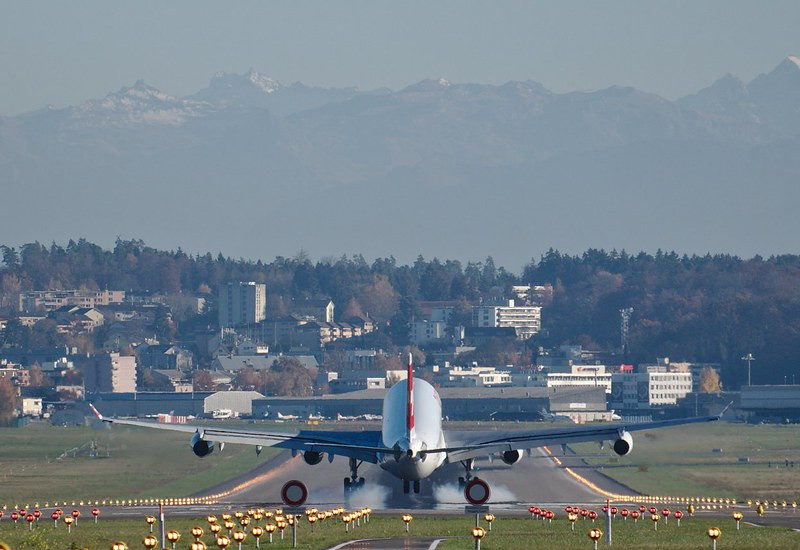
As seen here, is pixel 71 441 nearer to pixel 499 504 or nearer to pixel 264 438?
pixel 499 504

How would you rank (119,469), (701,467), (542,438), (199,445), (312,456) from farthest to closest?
(701,467)
(119,469)
(542,438)
(312,456)
(199,445)

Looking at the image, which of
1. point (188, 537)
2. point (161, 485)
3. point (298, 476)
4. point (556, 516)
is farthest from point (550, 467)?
point (188, 537)

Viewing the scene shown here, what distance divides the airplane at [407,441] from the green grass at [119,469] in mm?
20595

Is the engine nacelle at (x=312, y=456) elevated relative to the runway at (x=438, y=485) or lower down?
elevated

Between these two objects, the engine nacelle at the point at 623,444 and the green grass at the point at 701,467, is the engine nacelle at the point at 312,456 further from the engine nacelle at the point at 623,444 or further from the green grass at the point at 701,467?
the green grass at the point at 701,467

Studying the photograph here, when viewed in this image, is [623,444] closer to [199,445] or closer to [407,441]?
[407,441]

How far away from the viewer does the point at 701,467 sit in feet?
359

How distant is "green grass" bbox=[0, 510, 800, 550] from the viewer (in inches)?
2451

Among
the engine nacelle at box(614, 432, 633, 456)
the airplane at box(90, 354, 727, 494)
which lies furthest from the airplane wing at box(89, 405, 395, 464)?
the engine nacelle at box(614, 432, 633, 456)

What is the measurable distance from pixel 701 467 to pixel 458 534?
42.0 m

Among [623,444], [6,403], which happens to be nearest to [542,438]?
[623,444]

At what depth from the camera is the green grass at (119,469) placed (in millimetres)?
94812

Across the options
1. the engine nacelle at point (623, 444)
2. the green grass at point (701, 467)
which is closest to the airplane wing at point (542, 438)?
the engine nacelle at point (623, 444)

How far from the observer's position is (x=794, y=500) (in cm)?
8875
